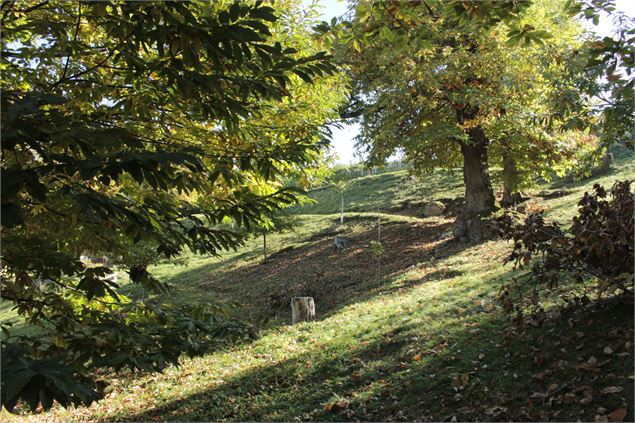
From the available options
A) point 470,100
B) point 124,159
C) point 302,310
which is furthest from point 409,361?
point 470,100

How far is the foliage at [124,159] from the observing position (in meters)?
2.34

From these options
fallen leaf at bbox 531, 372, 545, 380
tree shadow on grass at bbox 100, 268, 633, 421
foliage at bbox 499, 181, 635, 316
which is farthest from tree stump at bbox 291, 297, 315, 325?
fallen leaf at bbox 531, 372, 545, 380

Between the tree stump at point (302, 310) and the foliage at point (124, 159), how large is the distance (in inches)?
353

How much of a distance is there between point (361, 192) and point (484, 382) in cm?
3910

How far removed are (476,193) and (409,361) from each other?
11232 mm

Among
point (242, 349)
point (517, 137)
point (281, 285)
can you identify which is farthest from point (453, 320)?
point (281, 285)

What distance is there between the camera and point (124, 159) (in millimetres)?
2221

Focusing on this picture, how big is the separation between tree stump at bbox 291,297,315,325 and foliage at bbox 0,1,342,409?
353 inches

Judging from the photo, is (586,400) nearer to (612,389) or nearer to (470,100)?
(612,389)

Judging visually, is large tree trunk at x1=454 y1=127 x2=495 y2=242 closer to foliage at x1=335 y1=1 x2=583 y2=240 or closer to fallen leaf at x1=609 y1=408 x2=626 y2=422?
foliage at x1=335 y1=1 x2=583 y2=240

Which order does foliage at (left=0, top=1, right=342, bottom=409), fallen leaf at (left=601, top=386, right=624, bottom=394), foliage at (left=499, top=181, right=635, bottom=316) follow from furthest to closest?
foliage at (left=499, top=181, right=635, bottom=316) → fallen leaf at (left=601, top=386, right=624, bottom=394) → foliage at (left=0, top=1, right=342, bottom=409)

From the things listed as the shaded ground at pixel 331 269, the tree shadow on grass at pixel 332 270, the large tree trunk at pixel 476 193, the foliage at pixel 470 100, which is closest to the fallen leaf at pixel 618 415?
the foliage at pixel 470 100

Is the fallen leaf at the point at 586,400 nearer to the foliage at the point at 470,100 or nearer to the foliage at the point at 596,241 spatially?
the foliage at the point at 596,241

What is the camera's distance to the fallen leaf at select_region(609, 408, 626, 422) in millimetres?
3787
